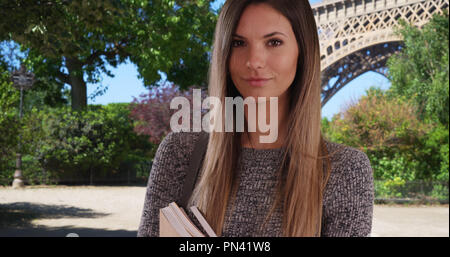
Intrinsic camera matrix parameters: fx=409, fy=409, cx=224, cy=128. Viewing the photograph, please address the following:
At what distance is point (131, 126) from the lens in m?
13.3

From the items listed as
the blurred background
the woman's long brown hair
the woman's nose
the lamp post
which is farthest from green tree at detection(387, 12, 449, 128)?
the woman's nose

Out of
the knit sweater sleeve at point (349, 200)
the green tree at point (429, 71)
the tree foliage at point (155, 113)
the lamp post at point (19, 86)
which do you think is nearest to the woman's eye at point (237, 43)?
the knit sweater sleeve at point (349, 200)

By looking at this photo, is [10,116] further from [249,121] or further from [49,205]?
[249,121]

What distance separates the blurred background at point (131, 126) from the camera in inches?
270

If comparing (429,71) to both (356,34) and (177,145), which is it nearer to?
(356,34)

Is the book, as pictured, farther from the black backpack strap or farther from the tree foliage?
the tree foliage

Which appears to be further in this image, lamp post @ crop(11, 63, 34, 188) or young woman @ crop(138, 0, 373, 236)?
lamp post @ crop(11, 63, 34, 188)

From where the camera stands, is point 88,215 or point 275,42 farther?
point 88,215

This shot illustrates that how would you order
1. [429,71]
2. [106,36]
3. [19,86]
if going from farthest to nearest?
[429,71] → [106,36] → [19,86]

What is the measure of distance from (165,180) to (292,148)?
32 cm

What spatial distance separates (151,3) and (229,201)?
8.95 m

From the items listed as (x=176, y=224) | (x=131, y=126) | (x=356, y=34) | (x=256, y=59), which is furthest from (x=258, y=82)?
(x=356, y=34)

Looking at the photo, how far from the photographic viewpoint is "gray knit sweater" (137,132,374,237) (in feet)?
3.19
